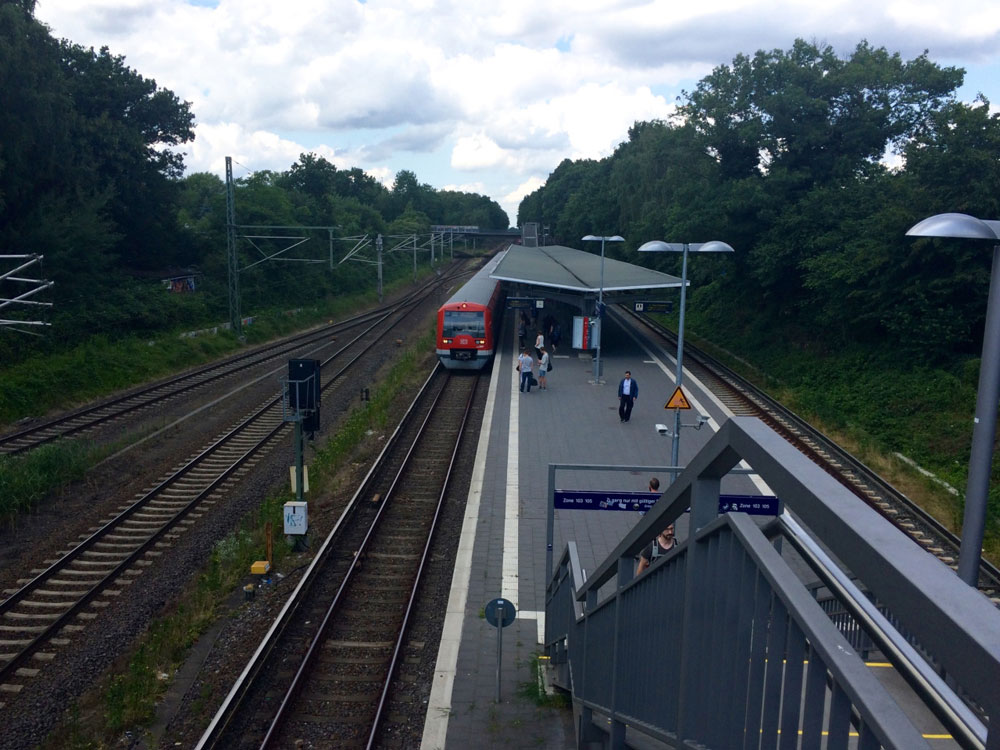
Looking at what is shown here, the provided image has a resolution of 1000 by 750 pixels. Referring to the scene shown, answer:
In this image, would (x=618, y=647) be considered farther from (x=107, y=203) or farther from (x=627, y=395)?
(x=107, y=203)

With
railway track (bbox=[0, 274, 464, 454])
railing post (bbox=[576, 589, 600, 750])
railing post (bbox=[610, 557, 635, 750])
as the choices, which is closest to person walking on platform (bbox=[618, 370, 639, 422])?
railway track (bbox=[0, 274, 464, 454])

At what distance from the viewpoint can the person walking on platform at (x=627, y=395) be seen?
20.9 metres

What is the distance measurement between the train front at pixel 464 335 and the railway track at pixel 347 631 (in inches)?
420

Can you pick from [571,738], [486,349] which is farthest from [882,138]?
[571,738]

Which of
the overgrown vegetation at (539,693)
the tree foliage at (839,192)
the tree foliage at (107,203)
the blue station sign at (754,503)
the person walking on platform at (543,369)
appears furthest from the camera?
the tree foliage at (107,203)

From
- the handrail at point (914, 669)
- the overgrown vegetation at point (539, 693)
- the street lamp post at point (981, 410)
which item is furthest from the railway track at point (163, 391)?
the handrail at point (914, 669)

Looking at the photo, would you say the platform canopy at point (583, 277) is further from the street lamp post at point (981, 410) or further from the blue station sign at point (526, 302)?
the street lamp post at point (981, 410)

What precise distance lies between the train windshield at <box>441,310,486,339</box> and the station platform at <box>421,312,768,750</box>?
5.25ft

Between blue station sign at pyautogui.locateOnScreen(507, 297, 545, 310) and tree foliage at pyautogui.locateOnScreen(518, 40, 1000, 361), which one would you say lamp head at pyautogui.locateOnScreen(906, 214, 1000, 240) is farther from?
blue station sign at pyautogui.locateOnScreen(507, 297, 545, 310)

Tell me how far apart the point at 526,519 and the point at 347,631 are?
451 centimetres

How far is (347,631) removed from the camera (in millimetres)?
10797

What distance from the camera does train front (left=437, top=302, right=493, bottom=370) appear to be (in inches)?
1105

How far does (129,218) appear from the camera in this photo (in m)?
41.8

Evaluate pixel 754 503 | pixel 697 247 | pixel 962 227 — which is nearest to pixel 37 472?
pixel 697 247
